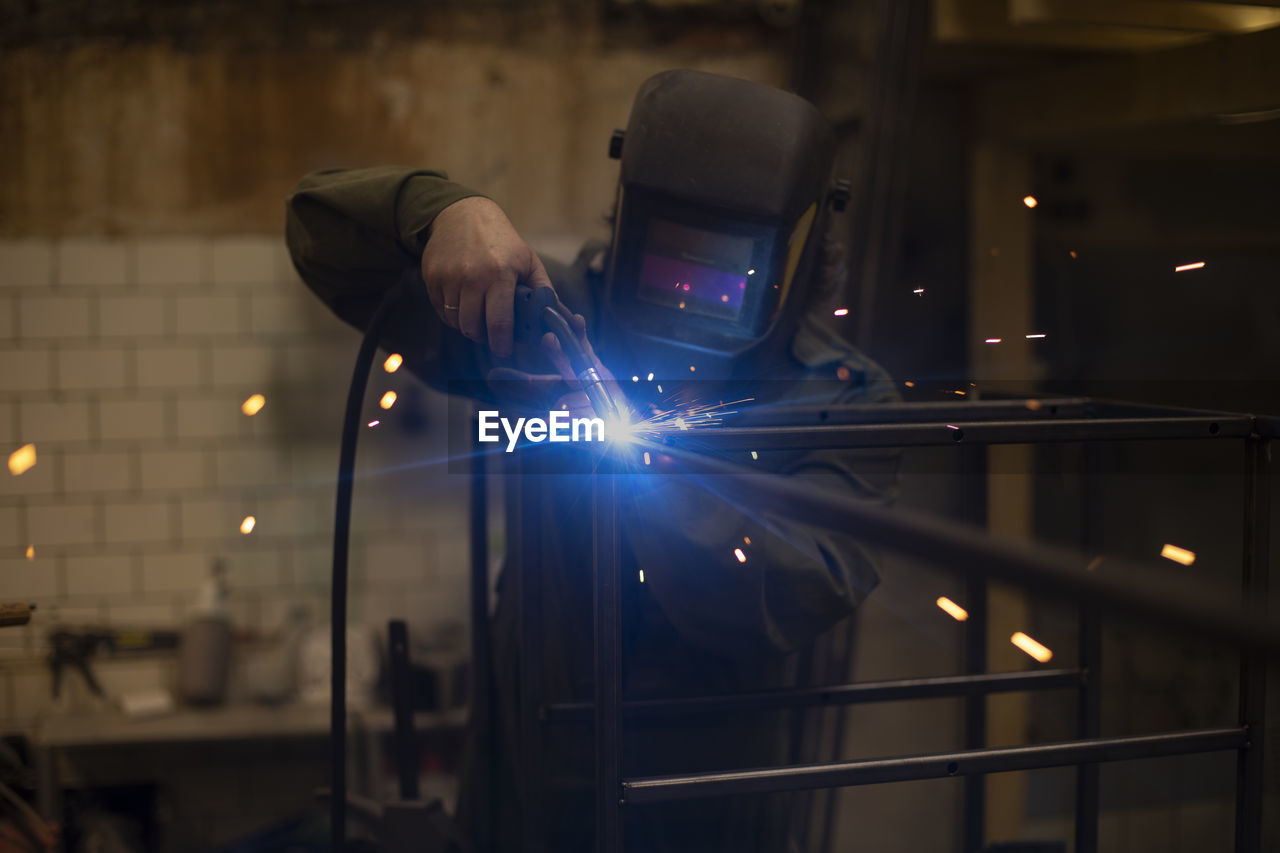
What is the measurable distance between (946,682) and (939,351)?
1629mm

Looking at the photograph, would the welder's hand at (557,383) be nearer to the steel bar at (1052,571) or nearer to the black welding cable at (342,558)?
the black welding cable at (342,558)

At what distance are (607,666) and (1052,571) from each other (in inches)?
18.0

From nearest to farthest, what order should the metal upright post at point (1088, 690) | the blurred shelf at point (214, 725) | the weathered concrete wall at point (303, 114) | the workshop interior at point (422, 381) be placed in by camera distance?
the metal upright post at point (1088, 690), the workshop interior at point (422, 381), the blurred shelf at point (214, 725), the weathered concrete wall at point (303, 114)

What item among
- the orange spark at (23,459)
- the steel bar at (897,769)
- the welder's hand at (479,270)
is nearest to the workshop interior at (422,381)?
the orange spark at (23,459)

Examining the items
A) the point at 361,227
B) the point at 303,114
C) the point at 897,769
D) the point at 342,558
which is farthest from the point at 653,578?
the point at 303,114

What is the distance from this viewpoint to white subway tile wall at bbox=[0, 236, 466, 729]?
2463 millimetres

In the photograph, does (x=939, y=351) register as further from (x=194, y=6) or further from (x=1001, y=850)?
(x=194, y=6)

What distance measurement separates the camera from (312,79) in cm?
249

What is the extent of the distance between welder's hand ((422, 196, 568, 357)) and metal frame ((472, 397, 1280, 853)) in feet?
0.73

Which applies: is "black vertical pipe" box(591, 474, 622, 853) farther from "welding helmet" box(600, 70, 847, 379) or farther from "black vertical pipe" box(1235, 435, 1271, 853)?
"black vertical pipe" box(1235, 435, 1271, 853)

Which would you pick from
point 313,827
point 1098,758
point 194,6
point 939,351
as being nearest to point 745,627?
point 1098,758

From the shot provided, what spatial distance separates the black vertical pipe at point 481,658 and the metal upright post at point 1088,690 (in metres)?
0.76

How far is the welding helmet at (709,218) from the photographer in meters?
1.07

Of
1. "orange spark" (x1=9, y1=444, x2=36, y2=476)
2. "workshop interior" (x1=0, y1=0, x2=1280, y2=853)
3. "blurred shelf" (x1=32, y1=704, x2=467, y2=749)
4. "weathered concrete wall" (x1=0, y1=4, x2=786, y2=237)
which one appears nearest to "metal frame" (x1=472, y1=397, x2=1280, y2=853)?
"workshop interior" (x1=0, y1=0, x2=1280, y2=853)
